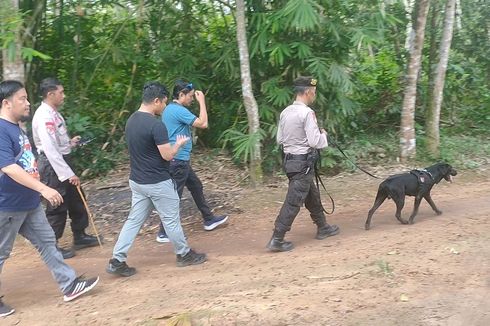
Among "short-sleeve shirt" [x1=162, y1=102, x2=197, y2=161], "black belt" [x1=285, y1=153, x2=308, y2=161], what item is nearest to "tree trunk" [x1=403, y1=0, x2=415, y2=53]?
"black belt" [x1=285, y1=153, x2=308, y2=161]

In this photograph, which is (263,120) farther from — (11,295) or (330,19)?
(11,295)

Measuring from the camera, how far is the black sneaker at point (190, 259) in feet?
18.1

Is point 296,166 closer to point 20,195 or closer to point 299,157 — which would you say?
point 299,157

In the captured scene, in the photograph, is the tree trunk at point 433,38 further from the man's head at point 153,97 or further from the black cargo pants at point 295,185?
the man's head at point 153,97

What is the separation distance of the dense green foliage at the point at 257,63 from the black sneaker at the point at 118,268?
3105 millimetres

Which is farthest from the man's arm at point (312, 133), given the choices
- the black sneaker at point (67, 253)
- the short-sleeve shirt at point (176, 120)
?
the black sneaker at point (67, 253)

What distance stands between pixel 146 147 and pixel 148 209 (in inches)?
25.7

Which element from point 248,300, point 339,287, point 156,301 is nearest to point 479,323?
point 339,287

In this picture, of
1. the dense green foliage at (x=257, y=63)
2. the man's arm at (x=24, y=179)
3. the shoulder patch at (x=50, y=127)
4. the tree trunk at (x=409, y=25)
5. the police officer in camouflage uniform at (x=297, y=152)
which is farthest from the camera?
the tree trunk at (x=409, y=25)

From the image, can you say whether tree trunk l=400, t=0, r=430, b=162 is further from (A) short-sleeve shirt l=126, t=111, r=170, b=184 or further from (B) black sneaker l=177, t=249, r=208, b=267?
(A) short-sleeve shirt l=126, t=111, r=170, b=184

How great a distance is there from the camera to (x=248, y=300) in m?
4.46

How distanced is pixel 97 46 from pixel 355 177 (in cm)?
517

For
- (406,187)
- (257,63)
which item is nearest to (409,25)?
(257,63)

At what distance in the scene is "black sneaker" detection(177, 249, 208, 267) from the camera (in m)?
5.52
